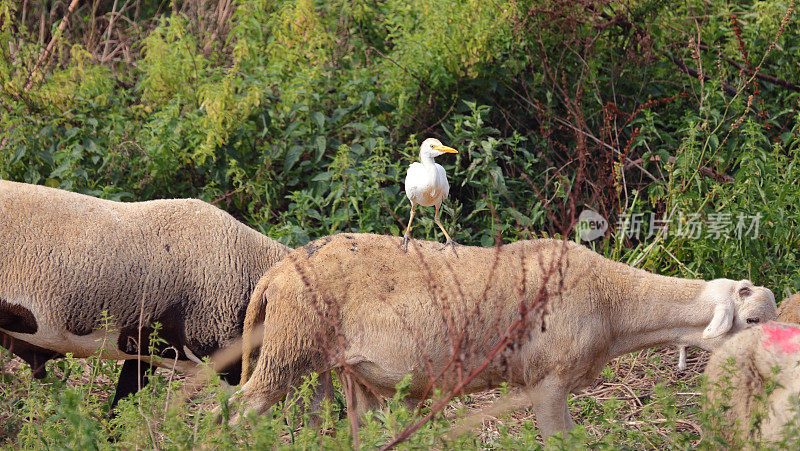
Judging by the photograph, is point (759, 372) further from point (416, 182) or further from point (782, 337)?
point (416, 182)

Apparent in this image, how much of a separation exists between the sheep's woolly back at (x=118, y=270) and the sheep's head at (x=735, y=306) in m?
2.43

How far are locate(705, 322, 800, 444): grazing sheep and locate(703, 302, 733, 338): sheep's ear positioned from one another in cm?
28

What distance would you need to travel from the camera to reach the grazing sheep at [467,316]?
4.22 m

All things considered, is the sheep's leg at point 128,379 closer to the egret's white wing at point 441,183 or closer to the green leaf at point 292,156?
the egret's white wing at point 441,183

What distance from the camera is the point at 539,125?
7.55 metres

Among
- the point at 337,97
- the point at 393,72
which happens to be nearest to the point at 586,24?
the point at 393,72

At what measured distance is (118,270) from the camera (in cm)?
485

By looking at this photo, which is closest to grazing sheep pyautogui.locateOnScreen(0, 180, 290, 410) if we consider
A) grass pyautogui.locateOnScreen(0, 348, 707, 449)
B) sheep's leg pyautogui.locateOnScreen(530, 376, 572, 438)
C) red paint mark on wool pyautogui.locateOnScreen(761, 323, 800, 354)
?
grass pyautogui.locateOnScreen(0, 348, 707, 449)

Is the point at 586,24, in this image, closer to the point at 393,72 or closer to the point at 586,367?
the point at 393,72

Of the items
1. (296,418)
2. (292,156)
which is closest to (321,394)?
(296,418)

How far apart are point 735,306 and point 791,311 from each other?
0.97 meters

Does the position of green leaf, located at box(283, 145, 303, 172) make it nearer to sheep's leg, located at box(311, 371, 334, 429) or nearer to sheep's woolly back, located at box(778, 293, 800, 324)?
sheep's leg, located at box(311, 371, 334, 429)

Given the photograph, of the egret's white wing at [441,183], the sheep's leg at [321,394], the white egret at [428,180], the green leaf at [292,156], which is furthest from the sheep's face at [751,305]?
the green leaf at [292,156]

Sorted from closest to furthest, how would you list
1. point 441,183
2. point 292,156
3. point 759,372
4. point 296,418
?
point 759,372
point 296,418
point 441,183
point 292,156
